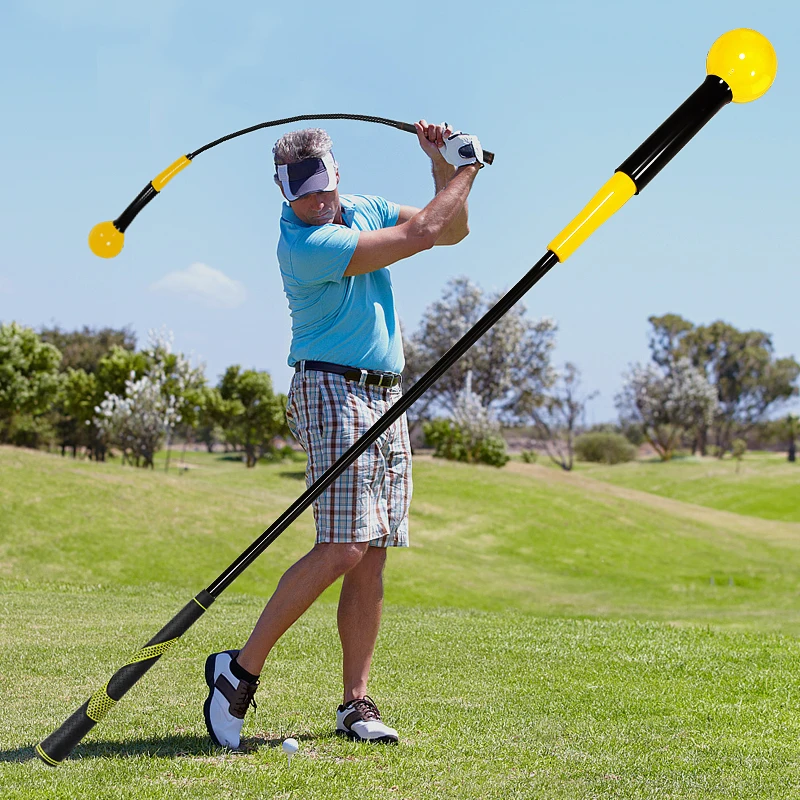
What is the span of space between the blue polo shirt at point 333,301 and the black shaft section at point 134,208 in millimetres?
1489

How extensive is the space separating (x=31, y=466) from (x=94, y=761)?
17.8 m

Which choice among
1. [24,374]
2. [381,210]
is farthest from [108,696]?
[24,374]

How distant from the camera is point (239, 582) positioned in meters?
16.9

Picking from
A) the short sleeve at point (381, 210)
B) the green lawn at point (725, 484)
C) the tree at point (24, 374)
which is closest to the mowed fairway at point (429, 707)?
the short sleeve at point (381, 210)

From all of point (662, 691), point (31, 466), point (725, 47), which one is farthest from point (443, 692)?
point (31, 466)

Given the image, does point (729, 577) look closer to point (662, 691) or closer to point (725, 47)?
point (662, 691)

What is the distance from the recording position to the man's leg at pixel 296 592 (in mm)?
3303

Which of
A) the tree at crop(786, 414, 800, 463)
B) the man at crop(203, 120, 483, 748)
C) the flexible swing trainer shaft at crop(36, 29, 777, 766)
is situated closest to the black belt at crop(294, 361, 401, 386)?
the man at crop(203, 120, 483, 748)

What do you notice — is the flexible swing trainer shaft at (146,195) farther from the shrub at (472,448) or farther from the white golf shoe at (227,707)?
the shrub at (472,448)

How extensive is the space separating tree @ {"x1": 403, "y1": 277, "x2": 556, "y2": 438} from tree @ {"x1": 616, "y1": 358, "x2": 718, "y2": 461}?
1993 cm

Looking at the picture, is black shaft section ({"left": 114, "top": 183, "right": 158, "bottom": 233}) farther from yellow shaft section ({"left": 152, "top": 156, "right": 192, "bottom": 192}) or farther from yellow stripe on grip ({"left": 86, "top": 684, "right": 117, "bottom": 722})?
yellow stripe on grip ({"left": 86, "top": 684, "right": 117, "bottom": 722})

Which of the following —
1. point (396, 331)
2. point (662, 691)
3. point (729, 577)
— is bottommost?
point (729, 577)

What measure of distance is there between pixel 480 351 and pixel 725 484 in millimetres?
13462

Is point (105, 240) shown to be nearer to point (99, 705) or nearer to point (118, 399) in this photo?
point (99, 705)
